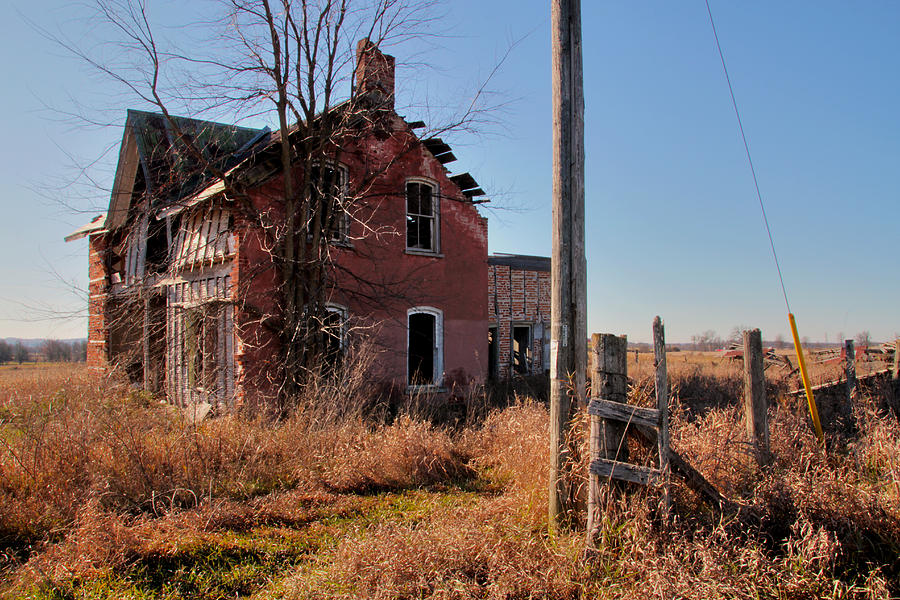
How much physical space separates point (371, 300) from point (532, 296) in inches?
442

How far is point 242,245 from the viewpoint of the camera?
10.4 m

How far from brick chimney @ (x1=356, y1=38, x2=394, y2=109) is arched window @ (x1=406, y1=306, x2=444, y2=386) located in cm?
460

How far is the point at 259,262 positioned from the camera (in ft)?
34.7

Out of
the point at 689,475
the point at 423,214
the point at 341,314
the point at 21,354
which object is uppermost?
the point at 423,214

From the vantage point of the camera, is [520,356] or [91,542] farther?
[520,356]

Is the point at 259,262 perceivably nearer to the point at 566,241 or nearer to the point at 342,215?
the point at 342,215

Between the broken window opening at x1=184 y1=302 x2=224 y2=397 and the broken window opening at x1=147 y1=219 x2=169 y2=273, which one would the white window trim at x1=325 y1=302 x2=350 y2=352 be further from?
the broken window opening at x1=147 y1=219 x2=169 y2=273

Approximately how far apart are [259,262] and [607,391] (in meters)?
7.92

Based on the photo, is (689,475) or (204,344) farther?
(204,344)

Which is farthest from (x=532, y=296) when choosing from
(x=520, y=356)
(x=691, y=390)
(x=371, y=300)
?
(x=371, y=300)

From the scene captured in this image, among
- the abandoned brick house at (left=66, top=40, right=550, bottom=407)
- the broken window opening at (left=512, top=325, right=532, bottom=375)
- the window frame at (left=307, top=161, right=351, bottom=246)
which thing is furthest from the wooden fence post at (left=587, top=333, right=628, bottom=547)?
the broken window opening at (left=512, top=325, right=532, bottom=375)

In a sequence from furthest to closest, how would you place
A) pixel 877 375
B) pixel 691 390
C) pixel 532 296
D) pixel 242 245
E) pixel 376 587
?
pixel 532 296 → pixel 691 390 → pixel 877 375 → pixel 242 245 → pixel 376 587

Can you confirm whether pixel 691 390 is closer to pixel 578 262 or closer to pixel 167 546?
pixel 578 262

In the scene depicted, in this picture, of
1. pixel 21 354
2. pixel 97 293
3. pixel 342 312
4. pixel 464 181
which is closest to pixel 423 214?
pixel 464 181
